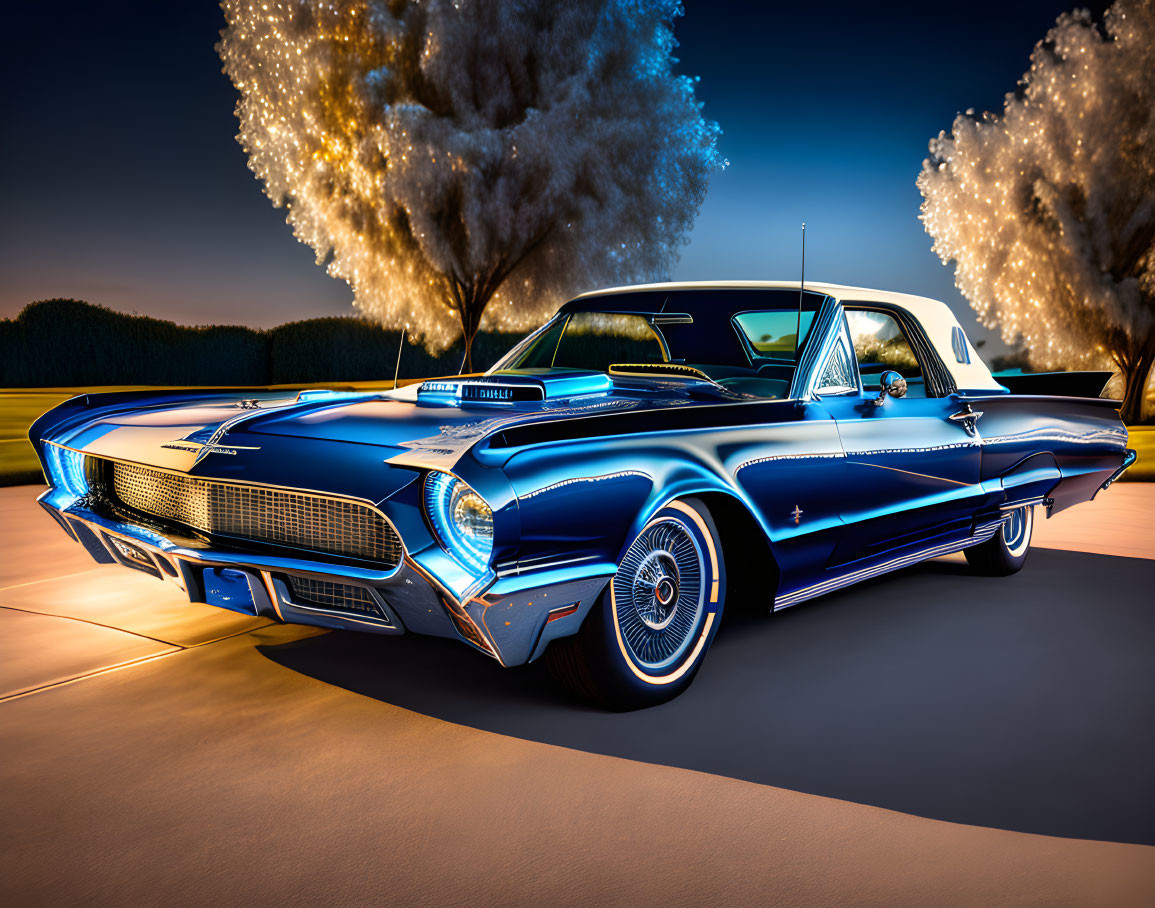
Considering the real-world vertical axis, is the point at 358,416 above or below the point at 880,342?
below

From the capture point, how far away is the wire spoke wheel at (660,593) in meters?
3.30

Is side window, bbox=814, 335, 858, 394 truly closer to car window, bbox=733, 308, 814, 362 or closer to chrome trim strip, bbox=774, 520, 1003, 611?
car window, bbox=733, 308, 814, 362

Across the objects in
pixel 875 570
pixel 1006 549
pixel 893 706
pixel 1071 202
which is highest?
pixel 1071 202

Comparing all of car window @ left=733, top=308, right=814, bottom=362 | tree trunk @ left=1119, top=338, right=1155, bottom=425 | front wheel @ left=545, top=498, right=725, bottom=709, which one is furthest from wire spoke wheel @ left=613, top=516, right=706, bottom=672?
tree trunk @ left=1119, top=338, right=1155, bottom=425

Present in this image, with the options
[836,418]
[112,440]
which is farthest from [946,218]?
[112,440]

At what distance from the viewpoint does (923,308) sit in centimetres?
515

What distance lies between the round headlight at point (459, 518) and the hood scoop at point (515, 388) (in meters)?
0.91

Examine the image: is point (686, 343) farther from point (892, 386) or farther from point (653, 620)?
point (653, 620)

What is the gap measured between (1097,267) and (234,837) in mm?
22442

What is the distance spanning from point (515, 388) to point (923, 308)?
251 centimetres

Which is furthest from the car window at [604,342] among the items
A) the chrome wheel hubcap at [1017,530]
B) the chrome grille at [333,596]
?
the chrome wheel hubcap at [1017,530]

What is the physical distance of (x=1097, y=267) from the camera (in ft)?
68.9

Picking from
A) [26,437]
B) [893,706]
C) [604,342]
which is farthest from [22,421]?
[893,706]

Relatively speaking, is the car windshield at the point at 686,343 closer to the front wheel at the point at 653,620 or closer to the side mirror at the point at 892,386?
the side mirror at the point at 892,386
